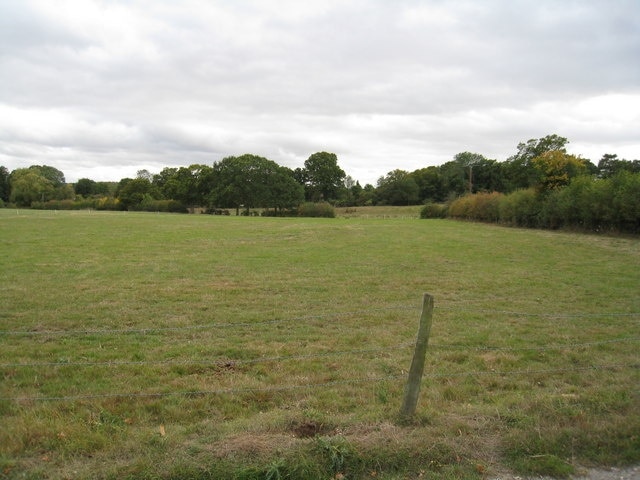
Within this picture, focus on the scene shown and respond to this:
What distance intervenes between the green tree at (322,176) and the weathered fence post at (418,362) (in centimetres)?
10850

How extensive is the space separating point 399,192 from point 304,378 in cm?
12132

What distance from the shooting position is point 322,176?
370 ft

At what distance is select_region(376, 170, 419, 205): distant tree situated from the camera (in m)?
125

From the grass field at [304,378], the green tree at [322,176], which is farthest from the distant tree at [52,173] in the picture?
the grass field at [304,378]

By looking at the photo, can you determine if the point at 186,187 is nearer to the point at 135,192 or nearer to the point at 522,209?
the point at 135,192

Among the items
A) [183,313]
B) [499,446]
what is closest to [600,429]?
[499,446]

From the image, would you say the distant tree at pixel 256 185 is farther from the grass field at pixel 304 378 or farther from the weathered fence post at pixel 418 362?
the weathered fence post at pixel 418 362

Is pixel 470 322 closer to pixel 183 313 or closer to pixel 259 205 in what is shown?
pixel 183 313

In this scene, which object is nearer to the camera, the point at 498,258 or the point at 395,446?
the point at 395,446

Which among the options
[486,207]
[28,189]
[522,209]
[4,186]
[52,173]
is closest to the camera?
[522,209]

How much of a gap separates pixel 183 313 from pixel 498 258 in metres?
16.5

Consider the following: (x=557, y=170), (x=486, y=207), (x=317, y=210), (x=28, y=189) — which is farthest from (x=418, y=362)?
(x=28, y=189)

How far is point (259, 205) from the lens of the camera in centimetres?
8881

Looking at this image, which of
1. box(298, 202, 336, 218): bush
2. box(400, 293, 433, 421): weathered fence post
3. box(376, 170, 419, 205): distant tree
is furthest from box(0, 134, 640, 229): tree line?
box(400, 293, 433, 421): weathered fence post
